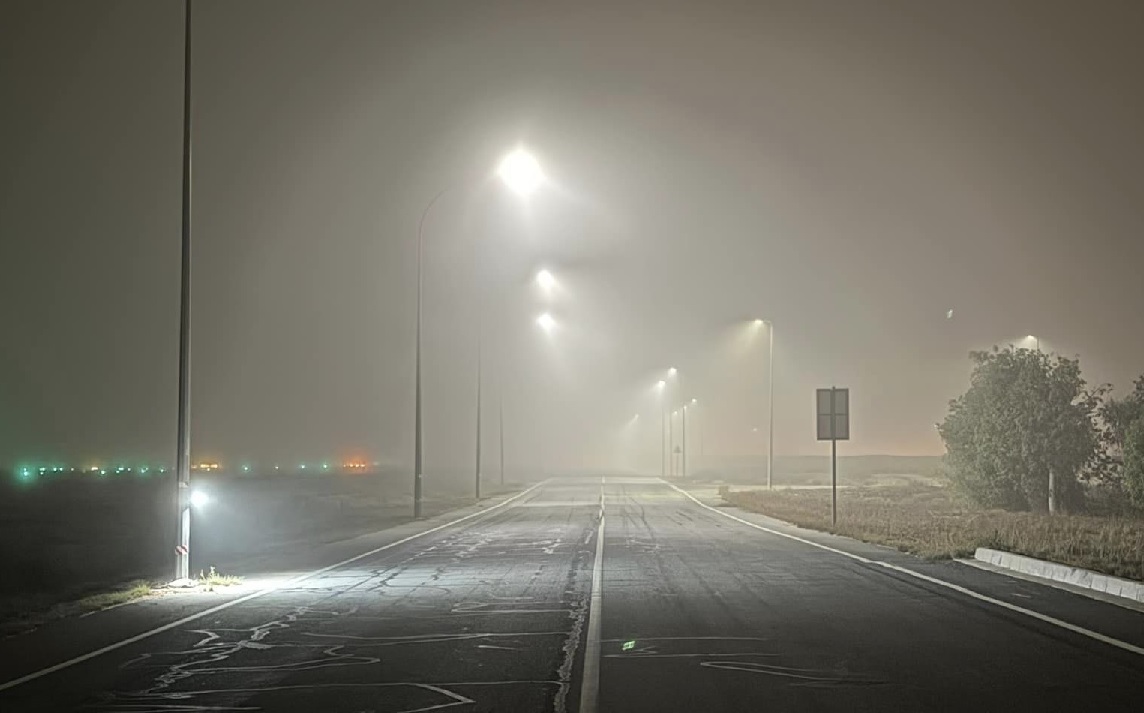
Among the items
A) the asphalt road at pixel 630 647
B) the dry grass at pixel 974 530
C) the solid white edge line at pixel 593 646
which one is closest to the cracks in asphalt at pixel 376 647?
the asphalt road at pixel 630 647

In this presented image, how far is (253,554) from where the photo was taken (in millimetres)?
30891

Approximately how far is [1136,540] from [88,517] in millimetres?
36416

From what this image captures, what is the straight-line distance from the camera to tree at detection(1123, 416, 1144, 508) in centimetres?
4147

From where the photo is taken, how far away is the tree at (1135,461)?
4147 centimetres

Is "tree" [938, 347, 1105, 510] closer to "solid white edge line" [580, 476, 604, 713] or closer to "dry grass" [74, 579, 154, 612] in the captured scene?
"solid white edge line" [580, 476, 604, 713]

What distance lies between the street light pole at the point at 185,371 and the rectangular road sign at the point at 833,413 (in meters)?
20.1

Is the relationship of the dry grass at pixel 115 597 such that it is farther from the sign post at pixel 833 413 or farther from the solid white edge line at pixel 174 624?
the sign post at pixel 833 413

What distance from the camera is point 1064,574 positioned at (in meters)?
21.6

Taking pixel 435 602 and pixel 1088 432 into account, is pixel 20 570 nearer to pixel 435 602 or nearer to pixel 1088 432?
pixel 435 602

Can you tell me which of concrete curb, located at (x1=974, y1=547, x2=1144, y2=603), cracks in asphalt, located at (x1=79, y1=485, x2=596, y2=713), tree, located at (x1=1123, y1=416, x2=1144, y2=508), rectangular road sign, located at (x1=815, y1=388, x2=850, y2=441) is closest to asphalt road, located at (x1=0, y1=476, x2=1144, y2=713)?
cracks in asphalt, located at (x1=79, y1=485, x2=596, y2=713)

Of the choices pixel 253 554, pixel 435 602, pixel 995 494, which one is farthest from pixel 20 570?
pixel 995 494

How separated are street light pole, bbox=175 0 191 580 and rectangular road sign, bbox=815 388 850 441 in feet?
65.8

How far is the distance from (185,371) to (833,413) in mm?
20692

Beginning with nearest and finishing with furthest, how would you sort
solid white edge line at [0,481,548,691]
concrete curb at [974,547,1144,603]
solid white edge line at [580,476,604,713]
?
solid white edge line at [580,476,604,713] → solid white edge line at [0,481,548,691] → concrete curb at [974,547,1144,603]
